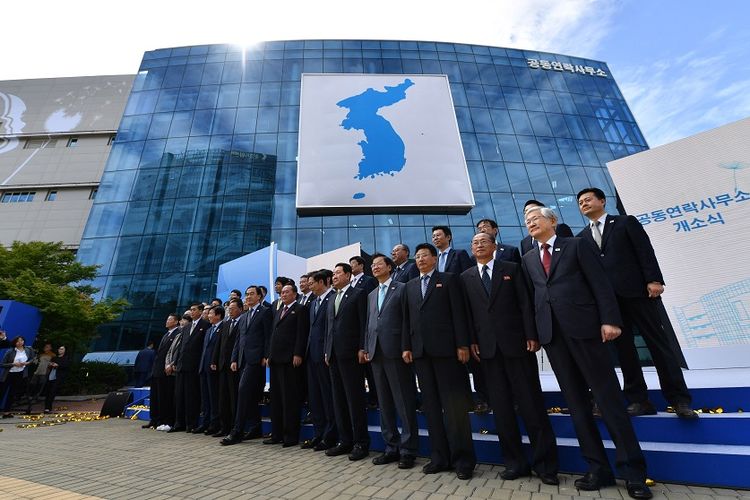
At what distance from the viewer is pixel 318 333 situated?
164 inches

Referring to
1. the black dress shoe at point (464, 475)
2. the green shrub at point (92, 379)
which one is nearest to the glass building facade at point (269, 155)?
the green shrub at point (92, 379)

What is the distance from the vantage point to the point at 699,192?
18.4 feet

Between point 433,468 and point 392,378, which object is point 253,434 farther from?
point 433,468

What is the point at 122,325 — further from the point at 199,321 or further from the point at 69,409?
the point at 199,321

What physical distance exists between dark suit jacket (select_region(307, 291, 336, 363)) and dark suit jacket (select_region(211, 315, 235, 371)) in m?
1.48

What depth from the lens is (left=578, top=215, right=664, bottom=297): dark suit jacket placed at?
2.86 metres

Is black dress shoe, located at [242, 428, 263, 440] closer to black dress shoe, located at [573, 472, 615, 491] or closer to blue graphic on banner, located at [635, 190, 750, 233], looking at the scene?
black dress shoe, located at [573, 472, 615, 491]

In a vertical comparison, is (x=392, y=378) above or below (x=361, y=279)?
below

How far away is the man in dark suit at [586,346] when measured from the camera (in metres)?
2.22

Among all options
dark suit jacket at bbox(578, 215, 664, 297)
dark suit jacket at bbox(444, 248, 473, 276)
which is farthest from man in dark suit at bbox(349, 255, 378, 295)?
dark suit jacket at bbox(578, 215, 664, 297)

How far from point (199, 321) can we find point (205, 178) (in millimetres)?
13643

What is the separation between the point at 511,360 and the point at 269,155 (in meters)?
17.3

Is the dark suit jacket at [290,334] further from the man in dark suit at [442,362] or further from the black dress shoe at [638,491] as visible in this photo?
the black dress shoe at [638,491]

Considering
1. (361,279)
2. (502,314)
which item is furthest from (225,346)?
(502,314)
